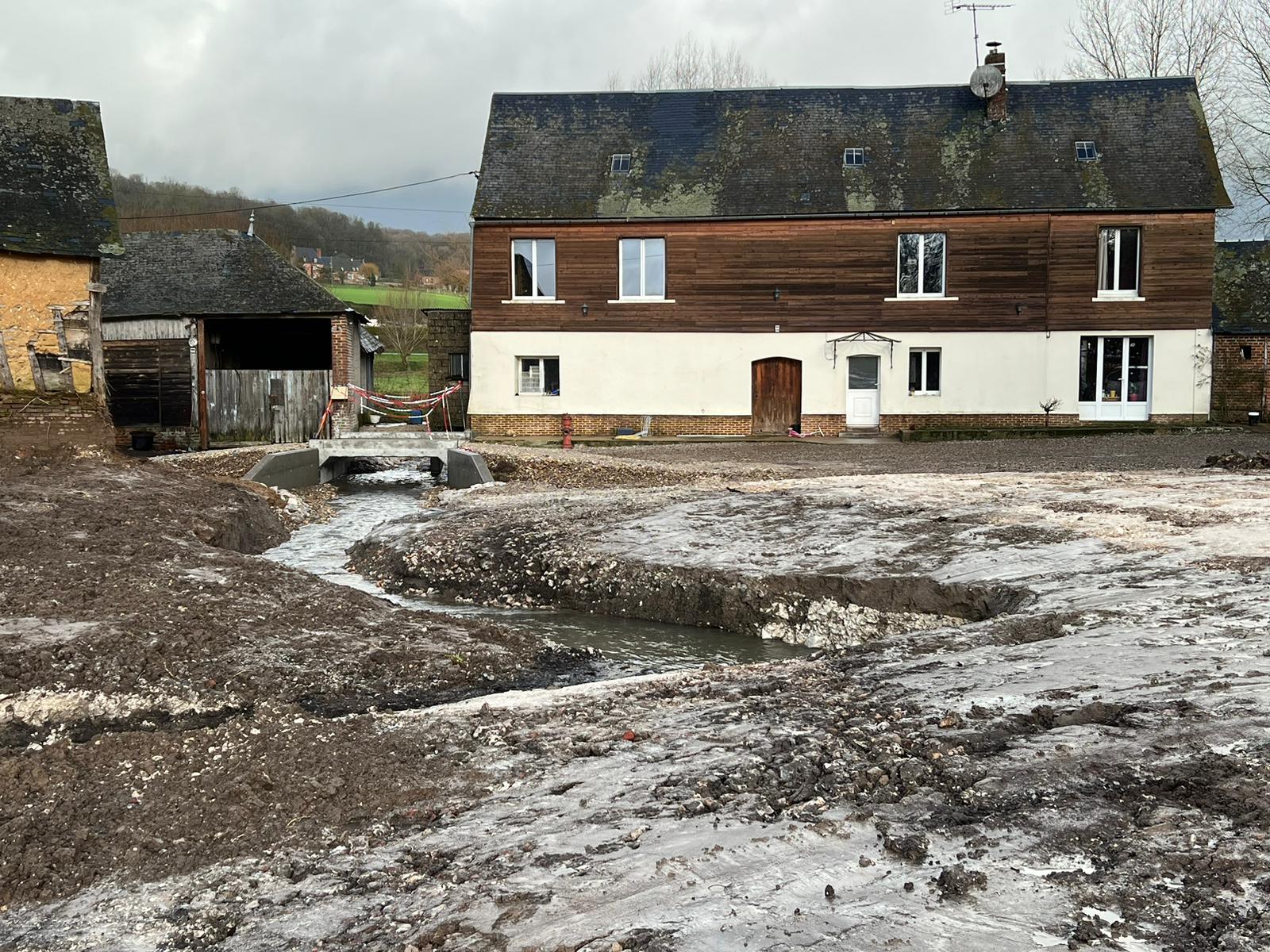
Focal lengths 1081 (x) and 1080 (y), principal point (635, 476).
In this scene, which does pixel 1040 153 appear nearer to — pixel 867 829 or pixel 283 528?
pixel 283 528

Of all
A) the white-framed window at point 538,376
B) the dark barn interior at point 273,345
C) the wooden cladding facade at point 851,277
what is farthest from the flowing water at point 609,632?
the dark barn interior at point 273,345

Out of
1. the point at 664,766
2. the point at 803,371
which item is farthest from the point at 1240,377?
the point at 664,766

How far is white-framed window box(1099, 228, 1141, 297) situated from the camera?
25.2 metres

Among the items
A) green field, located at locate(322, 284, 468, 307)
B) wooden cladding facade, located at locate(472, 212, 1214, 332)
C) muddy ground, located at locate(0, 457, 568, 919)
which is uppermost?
green field, located at locate(322, 284, 468, 307)

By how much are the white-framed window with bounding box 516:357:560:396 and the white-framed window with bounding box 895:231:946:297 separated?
331 inches

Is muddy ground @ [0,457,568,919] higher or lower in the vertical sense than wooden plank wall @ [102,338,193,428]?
lower

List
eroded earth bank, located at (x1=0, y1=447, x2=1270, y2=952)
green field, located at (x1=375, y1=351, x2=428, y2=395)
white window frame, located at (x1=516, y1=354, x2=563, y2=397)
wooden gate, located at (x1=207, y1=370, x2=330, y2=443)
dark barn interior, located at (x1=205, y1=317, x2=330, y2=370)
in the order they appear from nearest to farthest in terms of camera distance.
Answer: eroded earth bank, located at (x1=0, y1=447, x2=1270, y2=952)
wooden gate, located at (x1=207, y1=370, x2=330, y2=443)
white window frame, located at (x1=516, y1=354, x2=563, y2=397)
dark barn interior, located at (x1=205, y1=317, x2=330, y2=370)
green field, located at (x1=375, y1=351, x2=428, y2=395)

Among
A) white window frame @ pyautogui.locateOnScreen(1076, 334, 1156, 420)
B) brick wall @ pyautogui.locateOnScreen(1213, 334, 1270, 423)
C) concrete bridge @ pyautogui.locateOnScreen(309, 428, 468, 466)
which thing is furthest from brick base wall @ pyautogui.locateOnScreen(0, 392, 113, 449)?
brick wall @ pyautogui.locateOnScreen(1213, 334, 1270, 423)

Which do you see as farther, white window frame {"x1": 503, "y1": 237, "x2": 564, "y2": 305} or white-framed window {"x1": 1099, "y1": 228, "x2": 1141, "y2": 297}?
white window frame {"x1": 503, "y1": 237, "x2": 564, "y2": 305}

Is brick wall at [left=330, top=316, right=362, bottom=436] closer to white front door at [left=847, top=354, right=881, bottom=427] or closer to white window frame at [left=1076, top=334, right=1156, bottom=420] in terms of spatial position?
white front door at [left=847, top=354, right=881, bottom=427]

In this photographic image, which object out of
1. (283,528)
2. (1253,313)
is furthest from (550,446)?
(1253,313)

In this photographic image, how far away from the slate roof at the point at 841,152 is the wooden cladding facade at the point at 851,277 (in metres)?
0.45

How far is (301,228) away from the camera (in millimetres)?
58562

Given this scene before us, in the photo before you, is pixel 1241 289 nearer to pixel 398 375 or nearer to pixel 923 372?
pixel 923 372
